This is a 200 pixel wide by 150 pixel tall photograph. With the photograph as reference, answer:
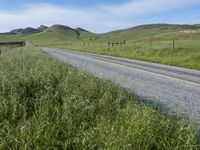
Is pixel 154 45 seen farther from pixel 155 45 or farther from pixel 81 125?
pixel 81 125

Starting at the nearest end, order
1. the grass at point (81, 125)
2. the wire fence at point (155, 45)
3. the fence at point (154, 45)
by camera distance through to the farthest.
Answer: the grass at point (81, 125) < the fence at point (154, 45) < the wire fence at point (155, 45)

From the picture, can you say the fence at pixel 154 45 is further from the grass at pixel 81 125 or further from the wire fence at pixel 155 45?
the grass at pixel 81 125

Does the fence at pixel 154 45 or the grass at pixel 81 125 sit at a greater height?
the grass at pixel 81 125

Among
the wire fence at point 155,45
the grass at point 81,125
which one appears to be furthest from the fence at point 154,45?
the grass at point 81,125

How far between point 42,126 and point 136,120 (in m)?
1.42

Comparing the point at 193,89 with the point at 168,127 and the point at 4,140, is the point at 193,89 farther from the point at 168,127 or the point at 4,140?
the point at 4,140

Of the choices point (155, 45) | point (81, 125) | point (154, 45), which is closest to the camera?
point (81, 125)

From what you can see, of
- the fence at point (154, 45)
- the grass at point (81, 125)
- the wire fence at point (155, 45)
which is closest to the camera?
the grass at point (81, 125)

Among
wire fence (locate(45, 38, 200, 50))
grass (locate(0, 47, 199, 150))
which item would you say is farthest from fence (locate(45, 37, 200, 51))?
grass (locate(0, 47, 199, 150))

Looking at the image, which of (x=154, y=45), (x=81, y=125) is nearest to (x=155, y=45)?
(x=154, y=45)

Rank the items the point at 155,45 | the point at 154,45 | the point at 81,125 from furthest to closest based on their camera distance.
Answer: the point at 154,45, the point at 155,45, the point at 81,125

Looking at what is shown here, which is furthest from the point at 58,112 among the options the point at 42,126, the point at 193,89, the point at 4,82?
the point at 193,89

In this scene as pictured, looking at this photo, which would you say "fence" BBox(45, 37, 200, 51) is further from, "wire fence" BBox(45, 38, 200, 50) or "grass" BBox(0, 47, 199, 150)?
"grass" BBox(0, 47, 199, 150)

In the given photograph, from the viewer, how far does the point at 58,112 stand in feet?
18.0
